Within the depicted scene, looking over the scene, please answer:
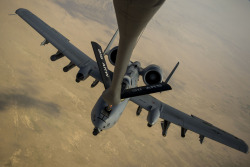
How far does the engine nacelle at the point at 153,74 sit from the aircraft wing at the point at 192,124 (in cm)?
235

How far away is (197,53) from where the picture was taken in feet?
367

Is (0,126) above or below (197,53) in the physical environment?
below

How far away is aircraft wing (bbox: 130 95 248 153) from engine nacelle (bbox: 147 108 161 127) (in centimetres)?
47

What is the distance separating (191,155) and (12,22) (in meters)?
53.9

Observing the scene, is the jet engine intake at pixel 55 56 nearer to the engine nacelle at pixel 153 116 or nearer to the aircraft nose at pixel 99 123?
the aircraft nose at pixel 99 123

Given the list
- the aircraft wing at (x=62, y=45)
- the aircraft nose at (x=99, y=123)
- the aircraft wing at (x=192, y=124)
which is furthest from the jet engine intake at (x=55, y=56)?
the aircraft wing at (x=192, y=124)

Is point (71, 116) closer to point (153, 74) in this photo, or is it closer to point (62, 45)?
point (62, 45)

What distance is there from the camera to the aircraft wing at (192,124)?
15883 millimetres

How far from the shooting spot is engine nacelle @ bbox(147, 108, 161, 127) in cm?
1461

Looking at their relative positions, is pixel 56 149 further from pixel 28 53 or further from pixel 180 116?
pixel 28 53

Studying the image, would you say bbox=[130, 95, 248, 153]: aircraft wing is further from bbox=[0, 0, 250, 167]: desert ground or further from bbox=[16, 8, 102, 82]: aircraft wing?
bbox=[0, 0, 250, 167]: desert ground

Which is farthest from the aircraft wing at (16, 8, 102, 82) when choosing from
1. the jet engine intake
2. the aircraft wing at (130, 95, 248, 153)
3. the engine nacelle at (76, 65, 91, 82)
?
the aircraft wing at (130, 95, 248, 153)

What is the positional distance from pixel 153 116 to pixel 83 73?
7.50 metres

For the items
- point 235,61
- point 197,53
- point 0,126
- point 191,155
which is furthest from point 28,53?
point 235,61
